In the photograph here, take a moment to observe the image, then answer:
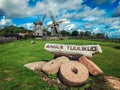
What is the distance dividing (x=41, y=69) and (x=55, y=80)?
2.40 metres

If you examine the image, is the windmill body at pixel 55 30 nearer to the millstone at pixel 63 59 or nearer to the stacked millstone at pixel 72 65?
the stacked millstone at pixel 72 65

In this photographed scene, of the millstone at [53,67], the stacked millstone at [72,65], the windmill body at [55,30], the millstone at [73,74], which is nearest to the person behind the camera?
the millstone at [73,74]

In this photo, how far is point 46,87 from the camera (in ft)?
41.2

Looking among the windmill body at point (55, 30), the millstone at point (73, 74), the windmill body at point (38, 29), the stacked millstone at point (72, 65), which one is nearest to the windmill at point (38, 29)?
the windmill body at point (38, 29)

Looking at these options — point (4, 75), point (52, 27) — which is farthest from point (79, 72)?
point (52, 27)

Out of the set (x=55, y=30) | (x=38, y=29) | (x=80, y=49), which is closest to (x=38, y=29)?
(x=38, y=29)

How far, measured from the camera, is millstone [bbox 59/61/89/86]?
1260 cm

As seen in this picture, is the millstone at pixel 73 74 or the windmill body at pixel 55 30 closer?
the millstone at pixel 73 74

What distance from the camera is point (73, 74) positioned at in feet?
42.9

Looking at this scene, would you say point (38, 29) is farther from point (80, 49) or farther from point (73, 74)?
point (73, 74)

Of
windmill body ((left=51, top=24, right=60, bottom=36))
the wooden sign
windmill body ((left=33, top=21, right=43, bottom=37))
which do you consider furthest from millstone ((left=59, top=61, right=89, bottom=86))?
windmill body ((left=33, top=21, right=43, bottom=37))

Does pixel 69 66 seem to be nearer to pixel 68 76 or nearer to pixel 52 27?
pixel 68 76

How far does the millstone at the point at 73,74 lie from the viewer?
12.6 metres

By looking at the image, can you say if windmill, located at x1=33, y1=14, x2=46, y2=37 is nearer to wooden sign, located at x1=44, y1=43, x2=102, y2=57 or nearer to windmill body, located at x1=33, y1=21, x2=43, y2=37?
windmill body, located at x1=33, y1=21, x2=43, y2=37
